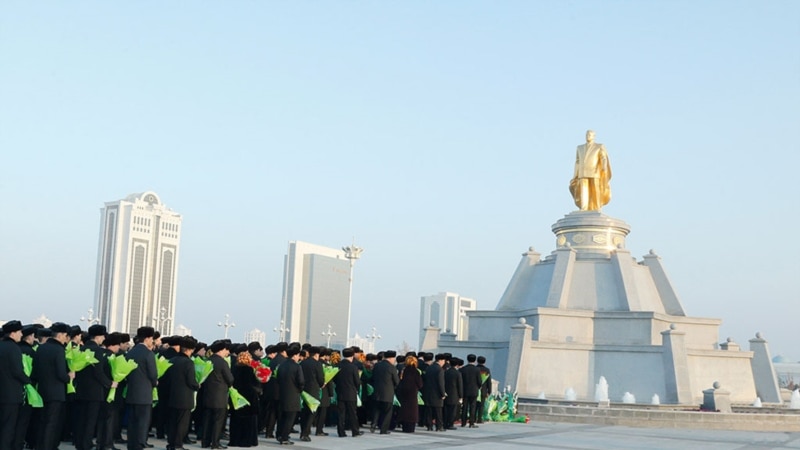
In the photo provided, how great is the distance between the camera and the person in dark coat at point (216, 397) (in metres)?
10.9

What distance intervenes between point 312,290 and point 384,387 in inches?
3067

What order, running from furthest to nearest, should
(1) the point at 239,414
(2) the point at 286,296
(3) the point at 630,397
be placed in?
(2) the point at 286,296
(3) the point at 630,397
(1) the point at 239,414

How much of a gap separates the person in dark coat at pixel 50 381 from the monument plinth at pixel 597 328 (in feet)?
59.1

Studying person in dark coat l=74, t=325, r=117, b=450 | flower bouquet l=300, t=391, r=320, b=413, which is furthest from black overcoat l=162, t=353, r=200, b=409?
flower bouquet l=300, t=391, r=320, b=413

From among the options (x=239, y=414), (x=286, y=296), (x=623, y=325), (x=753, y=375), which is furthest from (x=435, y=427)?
(x=286, y=296)

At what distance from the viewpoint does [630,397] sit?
968 inches

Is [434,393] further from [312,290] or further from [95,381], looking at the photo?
[312,290]

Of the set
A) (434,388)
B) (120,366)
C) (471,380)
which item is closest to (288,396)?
(120,366)

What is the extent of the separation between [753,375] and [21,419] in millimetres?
25544

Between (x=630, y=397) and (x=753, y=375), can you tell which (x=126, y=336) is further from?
(x=753, y=375)

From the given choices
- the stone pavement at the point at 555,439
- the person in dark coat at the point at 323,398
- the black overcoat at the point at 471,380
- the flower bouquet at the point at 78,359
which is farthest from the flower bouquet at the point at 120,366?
the black overcoat at the point at 471,380

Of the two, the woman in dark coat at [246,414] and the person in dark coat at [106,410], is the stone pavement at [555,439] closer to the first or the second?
the woman in dark coat at [246,414]

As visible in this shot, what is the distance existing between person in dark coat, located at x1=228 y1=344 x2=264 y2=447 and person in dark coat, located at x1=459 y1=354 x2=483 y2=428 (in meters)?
5.21

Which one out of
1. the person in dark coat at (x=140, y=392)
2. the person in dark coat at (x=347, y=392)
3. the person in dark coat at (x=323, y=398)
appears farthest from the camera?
the person in dark coat at (x=347, y=392)
